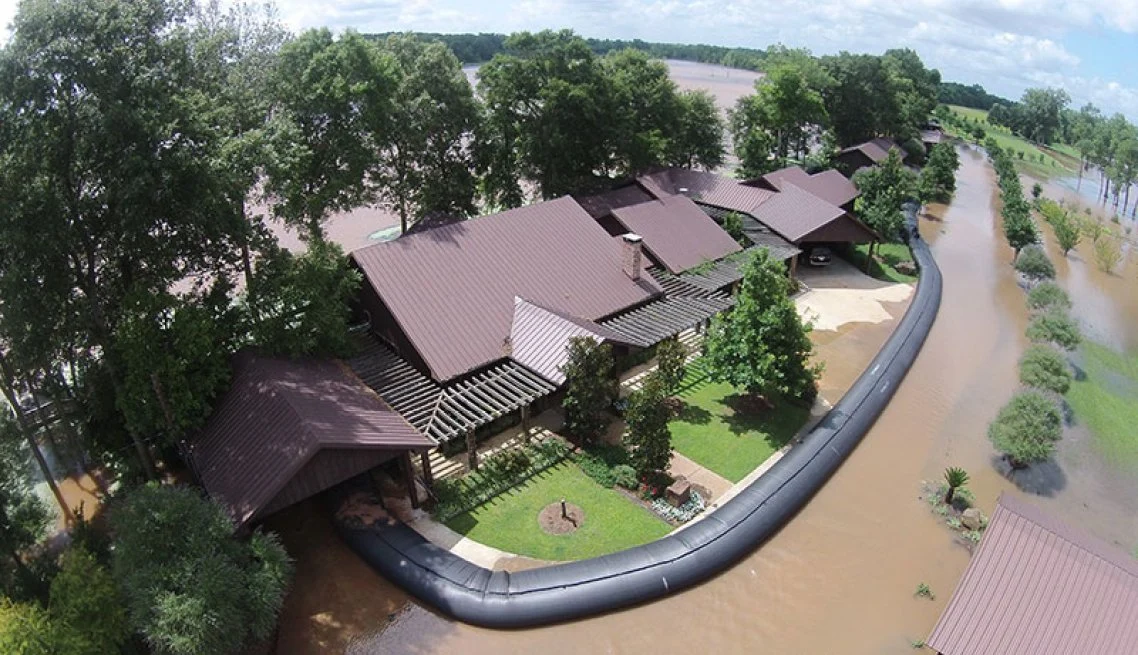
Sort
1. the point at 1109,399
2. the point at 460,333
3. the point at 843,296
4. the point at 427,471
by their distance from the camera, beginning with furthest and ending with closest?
1. the point at 843,296
2. the point at 1109,399
3. the point at 460,333
4. the point at 427,471

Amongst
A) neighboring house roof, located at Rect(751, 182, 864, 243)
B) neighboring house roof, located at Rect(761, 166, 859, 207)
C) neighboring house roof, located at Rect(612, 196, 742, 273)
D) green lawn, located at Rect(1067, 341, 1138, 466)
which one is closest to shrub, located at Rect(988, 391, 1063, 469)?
green lawn, located at Rect(1067, 341, 1138, 466)

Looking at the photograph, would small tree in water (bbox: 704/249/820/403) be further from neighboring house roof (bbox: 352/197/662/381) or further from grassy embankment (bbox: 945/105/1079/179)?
grassy embankment (bbox: 945/105/1079/179)

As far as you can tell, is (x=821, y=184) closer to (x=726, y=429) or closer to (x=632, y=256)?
(x=632, y=256)

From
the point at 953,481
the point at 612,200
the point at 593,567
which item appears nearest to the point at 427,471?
the point at 593,567

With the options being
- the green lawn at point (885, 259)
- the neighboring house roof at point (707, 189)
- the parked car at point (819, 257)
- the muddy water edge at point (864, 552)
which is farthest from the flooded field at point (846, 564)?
the neighboring house roof at point (707, 189)

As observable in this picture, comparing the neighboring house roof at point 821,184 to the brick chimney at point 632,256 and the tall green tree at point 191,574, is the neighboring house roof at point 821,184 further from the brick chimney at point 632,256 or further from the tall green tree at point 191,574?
the tall green tree at point 191,574

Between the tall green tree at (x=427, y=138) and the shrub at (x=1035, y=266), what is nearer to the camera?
the tall green tree at (x=427, y=138)
